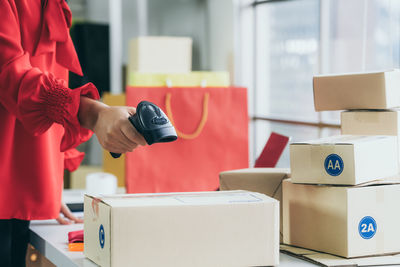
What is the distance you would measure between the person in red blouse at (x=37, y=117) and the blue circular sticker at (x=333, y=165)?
A: 0.37m

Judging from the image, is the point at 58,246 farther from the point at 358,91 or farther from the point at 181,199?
the point at 358,91

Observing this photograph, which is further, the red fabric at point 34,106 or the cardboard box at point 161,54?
the cardboard box at point 161,54

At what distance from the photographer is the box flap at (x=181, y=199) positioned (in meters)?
0.94

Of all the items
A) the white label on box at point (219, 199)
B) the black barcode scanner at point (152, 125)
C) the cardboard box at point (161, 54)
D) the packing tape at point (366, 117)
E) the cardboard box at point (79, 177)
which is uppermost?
the cardboard box at point (161, 54)

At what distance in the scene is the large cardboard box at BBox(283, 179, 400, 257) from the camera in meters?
1.05

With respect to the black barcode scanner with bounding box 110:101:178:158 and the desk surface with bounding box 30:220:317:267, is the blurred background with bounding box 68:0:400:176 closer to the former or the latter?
the desk surface with bounding box 30:220:317:267

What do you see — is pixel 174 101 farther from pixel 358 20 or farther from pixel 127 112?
pixel 358 20

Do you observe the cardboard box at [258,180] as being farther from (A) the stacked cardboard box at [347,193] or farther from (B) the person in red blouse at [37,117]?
(B) the person in red blouse at [37,117]

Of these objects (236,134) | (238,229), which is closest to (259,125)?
(236,134)

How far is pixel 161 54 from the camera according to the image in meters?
3.69

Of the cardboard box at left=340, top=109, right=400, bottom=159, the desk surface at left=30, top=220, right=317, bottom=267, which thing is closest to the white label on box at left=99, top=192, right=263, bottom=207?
the desk surface at left=30, top=220, right=317, bottom=267

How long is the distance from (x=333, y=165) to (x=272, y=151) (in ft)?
1.20

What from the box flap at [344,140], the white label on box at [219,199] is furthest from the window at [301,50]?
the white label on box at [219,199]

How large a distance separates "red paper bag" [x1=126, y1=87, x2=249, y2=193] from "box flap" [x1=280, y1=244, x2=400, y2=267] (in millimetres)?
705
